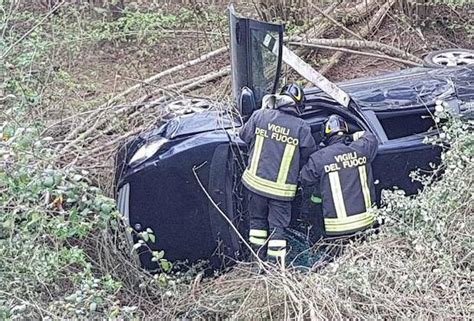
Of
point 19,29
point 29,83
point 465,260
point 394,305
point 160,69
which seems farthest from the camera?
point 160,69

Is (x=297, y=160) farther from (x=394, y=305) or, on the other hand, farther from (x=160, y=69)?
(x=160, y=69)

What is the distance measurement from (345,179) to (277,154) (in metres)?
0.52

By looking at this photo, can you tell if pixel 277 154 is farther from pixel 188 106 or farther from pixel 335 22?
pixel 335 22

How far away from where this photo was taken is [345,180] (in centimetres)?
468

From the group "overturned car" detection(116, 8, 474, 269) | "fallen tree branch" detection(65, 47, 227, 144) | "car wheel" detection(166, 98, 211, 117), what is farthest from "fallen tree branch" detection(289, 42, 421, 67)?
"car wheel" detection(166, 98, 211, 117)

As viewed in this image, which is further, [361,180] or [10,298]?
[361,180]

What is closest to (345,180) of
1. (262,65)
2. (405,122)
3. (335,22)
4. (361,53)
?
(405,122)

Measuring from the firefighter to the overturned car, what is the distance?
142 millimetres

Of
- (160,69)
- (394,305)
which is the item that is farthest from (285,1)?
(394,305)

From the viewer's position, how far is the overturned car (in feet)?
15.3

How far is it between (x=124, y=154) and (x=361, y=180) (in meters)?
1.78

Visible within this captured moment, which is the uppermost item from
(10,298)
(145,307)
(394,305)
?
(10,298)

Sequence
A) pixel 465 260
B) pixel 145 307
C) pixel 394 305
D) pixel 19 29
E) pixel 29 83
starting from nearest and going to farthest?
pixel 394 305 < pixel 465 260 < pixel 145 307 < pixel 29 83 < pixel 19 29

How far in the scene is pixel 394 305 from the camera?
3.42 metres
